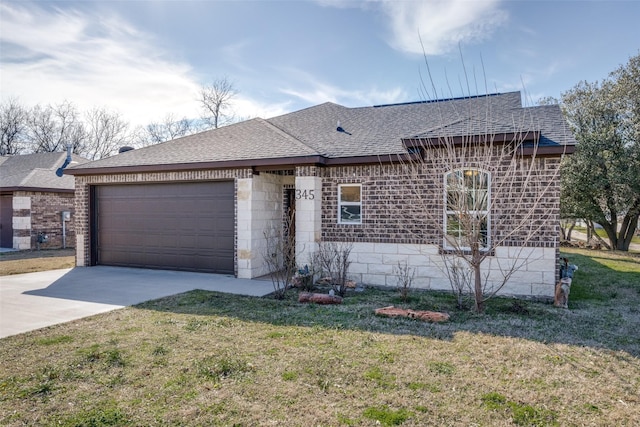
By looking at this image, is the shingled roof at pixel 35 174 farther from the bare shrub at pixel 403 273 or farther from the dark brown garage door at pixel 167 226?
the bare shrub at pixel 403 273

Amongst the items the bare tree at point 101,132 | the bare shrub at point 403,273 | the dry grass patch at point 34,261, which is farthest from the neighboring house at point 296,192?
the bare tree at point 101,132

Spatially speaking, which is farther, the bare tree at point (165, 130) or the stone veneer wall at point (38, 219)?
the bare tree at point (165, 130)

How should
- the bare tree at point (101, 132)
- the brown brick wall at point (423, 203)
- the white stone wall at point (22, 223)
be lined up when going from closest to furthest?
the brown brick wall at point (423, 203), the white stone wall at point (22, 223), the bare tree at point (101, 132)

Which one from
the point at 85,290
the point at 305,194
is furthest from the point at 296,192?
the point at 85,290

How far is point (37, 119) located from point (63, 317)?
36.1 m

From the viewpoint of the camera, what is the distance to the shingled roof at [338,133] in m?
8.56

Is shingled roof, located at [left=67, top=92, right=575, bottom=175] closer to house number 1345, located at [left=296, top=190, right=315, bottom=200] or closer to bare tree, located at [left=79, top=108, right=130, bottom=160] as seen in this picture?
house number 1345, located at [left=296, top=190, right=315, bottom=200]

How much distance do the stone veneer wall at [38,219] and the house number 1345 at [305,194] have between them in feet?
42.0

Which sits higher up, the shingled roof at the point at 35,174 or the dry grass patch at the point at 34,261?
the shingled roof at the point at 35,174

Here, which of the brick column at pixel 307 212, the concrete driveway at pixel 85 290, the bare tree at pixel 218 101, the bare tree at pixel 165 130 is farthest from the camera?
the bare tree at pixel 165 130

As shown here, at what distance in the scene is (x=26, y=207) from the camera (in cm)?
1669

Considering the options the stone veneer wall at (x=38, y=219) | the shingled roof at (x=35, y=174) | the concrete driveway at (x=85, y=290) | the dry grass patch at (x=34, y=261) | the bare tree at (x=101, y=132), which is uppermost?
the bare tree at (x=101, y=132)

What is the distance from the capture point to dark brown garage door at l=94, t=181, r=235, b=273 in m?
10.3

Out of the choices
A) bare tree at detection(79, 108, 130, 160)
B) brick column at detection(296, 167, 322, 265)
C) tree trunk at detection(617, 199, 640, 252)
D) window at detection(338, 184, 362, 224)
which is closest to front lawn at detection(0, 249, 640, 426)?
brick column at detection(296, 167, 322, 265)
